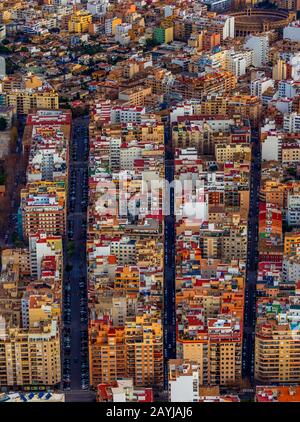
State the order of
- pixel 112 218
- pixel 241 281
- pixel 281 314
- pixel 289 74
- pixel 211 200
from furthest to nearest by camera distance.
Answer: pixel 289 74
pixel 211 200
pixel 112 218
pixel 241 281
pixel 281 314

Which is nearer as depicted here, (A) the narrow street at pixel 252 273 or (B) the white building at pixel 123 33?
(A) the narrow street at pixel 252 273

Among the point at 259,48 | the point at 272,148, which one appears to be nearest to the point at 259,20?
the point at 259,48

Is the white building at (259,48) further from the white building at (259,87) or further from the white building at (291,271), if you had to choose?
the white building at (291,271)

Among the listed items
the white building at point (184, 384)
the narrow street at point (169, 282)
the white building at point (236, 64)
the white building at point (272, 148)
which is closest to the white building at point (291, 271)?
the narrow street at point (169, 282)

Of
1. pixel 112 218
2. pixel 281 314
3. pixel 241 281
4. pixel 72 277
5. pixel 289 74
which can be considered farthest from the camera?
pixel 289 74

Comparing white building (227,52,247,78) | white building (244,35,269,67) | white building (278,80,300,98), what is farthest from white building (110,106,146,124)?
white building (244,35,269,67)

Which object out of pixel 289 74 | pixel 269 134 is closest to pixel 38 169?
pixel 269 134
